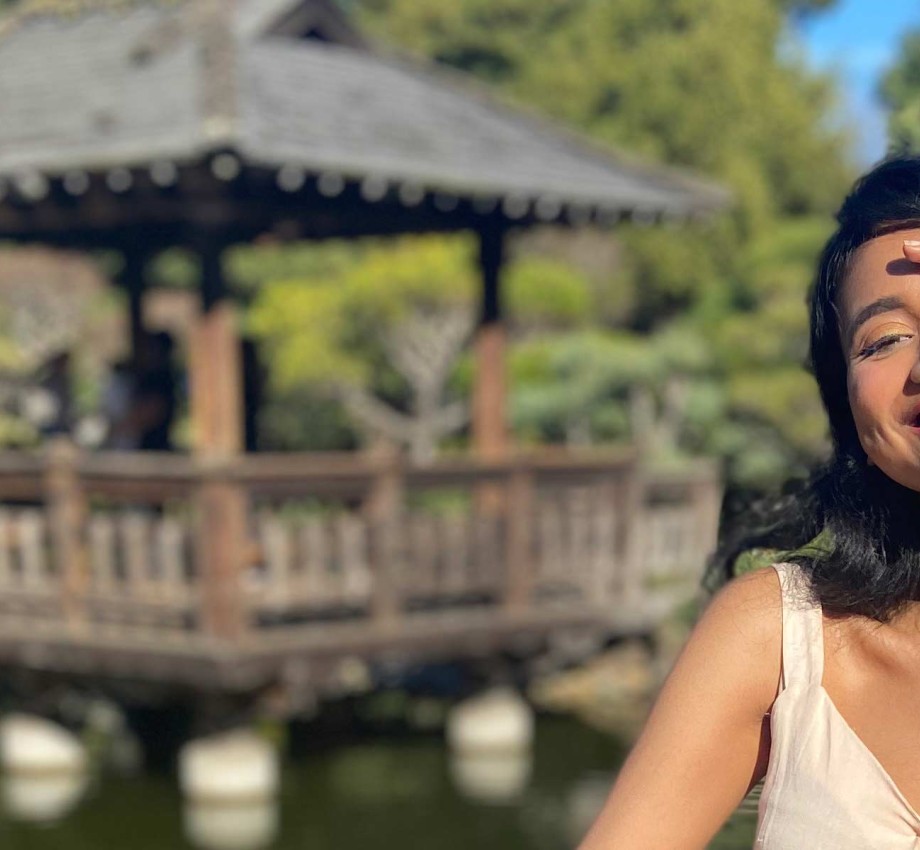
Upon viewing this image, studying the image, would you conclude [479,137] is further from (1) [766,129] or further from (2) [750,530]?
(1) [766,129]

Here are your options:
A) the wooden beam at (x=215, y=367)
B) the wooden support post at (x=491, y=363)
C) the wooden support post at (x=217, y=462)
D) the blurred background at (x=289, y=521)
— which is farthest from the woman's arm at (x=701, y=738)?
the wooden support post at (x=491, y=363)

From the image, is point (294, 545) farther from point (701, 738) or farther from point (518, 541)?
point (701, 738)

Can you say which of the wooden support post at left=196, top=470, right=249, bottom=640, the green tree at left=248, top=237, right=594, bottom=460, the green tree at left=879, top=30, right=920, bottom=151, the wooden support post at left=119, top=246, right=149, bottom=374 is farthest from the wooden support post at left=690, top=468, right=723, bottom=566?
the green tree at left=879, top=30, right=920, bottom=151

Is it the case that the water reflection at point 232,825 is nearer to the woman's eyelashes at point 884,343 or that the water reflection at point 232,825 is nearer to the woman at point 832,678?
the woman at point 832,678

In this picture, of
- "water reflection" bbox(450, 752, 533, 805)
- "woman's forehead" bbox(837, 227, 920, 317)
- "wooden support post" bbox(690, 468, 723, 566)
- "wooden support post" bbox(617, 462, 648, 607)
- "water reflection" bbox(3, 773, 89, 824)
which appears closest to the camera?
"woman's forehead" bbox(837, 227, 920, 317)

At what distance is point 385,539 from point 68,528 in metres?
1.59

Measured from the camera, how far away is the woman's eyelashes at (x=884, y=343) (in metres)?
1.29

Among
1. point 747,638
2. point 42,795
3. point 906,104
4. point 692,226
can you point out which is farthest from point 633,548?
point 692,226

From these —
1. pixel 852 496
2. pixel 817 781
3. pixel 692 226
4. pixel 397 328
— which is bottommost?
pixel 817 781

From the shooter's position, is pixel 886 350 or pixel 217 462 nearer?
pixel 886 350

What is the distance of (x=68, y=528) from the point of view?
24.9 ft

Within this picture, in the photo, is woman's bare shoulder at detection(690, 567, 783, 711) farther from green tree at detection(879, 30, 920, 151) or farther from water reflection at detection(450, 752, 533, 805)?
water reflection at detection(450, 752, 533, 805)

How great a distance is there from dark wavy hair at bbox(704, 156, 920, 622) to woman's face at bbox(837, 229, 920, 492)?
0.09 ft

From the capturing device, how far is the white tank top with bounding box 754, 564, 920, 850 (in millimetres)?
1209
